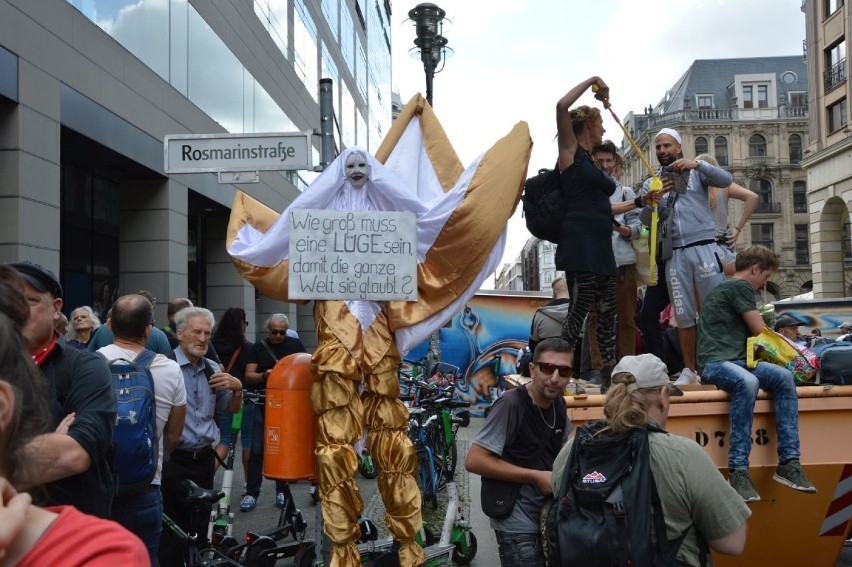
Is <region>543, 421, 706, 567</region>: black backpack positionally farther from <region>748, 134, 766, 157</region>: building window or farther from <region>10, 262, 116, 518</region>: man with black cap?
<region>748, 134, 766, 157</region>: building window

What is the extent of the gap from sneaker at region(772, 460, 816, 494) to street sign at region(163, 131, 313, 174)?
3937 millimetres

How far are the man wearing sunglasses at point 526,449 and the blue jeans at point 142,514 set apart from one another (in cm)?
147

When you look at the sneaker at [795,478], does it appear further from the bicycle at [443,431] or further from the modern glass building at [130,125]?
the modern glass building at [130,125]

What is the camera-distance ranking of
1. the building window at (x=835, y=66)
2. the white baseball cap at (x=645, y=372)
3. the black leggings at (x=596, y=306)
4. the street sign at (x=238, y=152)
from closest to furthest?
1. the white baseball cap at (x=645, y=372)
2. the black leggings at (x=596, y=306)
3. the street sign at (x=238, y=152)
4. the building window at (x=835, y=66)

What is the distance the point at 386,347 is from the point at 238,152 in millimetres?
2618

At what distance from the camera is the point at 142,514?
3.55m

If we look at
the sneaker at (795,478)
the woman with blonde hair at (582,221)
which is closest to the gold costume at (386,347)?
the woman with blonde hair at (582,221)

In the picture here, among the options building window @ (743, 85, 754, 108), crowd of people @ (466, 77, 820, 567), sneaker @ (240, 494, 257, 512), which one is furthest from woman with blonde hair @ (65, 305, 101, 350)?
building window @ (743, 85, 754, 108)

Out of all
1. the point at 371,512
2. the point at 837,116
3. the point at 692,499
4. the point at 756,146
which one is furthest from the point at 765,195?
the point at 692,499

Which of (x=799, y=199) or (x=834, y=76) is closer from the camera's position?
(x=834, y=76)

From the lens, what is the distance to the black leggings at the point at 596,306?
4.82 m

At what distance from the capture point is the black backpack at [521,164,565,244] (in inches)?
192

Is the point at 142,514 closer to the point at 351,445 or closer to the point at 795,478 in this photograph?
the point at 351,445

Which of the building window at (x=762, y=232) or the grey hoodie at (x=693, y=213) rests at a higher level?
the building window at (x=762, y=232)
